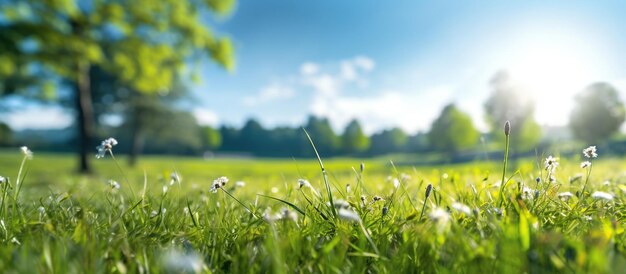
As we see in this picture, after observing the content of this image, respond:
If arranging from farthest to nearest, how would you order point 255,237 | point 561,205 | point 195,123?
1. point 195,123
2. point 561,205
3. point 255,237

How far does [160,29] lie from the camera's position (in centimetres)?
1392

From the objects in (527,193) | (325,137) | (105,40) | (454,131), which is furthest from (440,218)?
(325,137)

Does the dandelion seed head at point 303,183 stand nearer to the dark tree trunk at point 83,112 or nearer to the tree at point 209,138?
the dark tree trunk at point 83,112

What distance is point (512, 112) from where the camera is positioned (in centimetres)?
3148

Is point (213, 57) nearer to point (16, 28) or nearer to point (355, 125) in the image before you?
point (16, 28)

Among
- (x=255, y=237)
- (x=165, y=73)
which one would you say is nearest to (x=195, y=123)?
(x=165, y=73)

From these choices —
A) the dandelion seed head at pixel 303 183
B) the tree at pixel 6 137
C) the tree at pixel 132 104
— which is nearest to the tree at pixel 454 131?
the tree at pixel 132 104

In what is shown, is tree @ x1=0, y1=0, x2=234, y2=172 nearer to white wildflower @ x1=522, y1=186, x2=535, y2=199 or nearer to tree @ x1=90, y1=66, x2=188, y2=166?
white wildflower @ x1=522, y1=186, x2=535, y2=199

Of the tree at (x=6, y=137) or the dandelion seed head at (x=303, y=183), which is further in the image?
the tree at (x=6, y=137)

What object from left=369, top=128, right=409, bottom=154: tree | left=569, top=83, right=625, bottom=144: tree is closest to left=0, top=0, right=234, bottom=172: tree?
left=569, top=83, right=625, bottom=144: tree

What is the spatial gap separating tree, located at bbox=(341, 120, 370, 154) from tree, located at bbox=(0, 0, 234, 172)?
63.2 m

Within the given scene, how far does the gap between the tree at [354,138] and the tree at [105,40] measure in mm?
63160

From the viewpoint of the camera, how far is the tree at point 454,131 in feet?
139

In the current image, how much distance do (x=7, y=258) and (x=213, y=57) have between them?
48.1 ft
